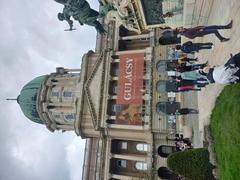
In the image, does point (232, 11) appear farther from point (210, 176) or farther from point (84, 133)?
point (84, 133)

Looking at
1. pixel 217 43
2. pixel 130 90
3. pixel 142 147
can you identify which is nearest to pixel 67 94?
pixel 130 90

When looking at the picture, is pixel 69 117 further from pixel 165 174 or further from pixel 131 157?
pixel 165 174

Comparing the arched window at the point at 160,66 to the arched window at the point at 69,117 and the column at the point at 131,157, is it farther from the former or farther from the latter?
the arched window at the point at 69,117

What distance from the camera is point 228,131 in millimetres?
13859

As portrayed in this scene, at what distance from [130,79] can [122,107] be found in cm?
294

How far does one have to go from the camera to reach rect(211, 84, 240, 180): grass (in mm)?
12695

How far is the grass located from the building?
65.9 ft

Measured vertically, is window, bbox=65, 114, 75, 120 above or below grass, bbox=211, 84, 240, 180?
above

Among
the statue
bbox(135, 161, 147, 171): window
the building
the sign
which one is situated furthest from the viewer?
bbox(135, 161, 147, 171): window

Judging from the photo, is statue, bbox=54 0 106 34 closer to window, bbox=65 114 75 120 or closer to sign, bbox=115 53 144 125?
sign, bbox=115 53 144 125

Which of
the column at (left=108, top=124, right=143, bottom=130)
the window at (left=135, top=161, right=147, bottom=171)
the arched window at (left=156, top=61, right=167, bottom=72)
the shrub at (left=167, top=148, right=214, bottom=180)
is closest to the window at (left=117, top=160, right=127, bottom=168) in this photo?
the window at (left=135, top=161, right=147, bottom=171)

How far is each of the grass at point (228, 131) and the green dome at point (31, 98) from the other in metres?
36.0

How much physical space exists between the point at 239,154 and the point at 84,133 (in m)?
30.6

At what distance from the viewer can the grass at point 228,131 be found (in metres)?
12.7
